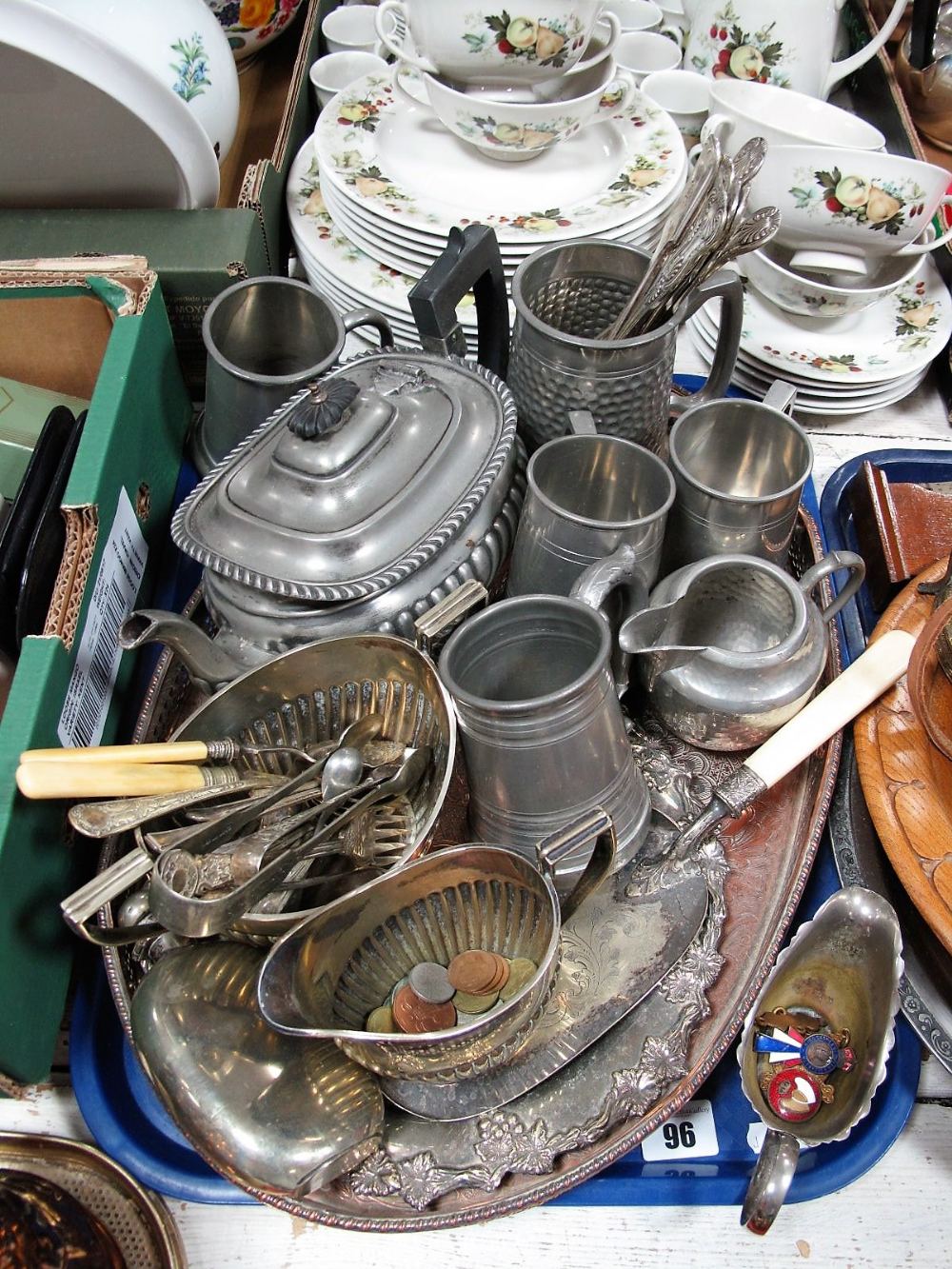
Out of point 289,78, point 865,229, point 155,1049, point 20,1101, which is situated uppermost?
point 865,229

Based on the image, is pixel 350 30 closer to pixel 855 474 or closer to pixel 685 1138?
pixel 855 474

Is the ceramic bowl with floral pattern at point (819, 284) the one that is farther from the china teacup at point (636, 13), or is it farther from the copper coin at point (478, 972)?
the copper coin at point (478, 972)

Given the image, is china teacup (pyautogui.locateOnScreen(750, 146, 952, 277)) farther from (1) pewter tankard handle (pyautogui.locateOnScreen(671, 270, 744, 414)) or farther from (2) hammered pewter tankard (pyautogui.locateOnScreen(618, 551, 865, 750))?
→ (2) hammered pewter tankard (pyautogui.locateOnScreen(618, 551, 865, 750))

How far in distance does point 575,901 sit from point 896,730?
221 mm

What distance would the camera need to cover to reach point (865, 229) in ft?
2.34

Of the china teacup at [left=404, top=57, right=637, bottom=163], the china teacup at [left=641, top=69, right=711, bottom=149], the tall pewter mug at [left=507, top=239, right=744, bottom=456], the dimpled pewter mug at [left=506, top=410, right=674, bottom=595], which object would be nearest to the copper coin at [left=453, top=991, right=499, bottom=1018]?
the dimpled pewter mug at [left=506, top=410, right=674, bottom=595]

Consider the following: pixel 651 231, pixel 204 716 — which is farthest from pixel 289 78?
pixel 204 716

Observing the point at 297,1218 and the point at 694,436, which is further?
the point at 694,436

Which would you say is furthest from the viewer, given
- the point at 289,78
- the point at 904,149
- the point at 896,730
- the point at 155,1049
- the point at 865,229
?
the point at 289,78

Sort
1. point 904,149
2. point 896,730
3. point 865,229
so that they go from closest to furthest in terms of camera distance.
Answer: point 896,730
point 865,229
point 904,149

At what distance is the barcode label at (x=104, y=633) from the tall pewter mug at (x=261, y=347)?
8cm

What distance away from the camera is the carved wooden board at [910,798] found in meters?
0.48

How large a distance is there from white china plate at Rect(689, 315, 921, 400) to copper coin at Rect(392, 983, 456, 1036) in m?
0.52

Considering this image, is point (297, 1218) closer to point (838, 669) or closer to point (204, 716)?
point (204, 716)
